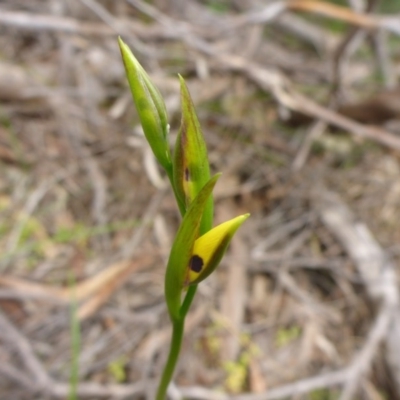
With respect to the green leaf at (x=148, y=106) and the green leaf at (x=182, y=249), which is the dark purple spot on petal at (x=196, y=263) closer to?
the green leaf at (x=182, y=249)

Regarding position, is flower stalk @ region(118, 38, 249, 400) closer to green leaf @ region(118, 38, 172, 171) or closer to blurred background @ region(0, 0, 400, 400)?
green leaf @ region(118, 38, 172, 171)

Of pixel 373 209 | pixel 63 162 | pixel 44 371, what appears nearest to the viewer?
pixel 44 371

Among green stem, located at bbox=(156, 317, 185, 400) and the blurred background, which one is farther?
the blurred background

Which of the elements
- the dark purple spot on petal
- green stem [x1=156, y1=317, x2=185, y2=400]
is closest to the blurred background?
green stem [x1=156, y1=317, x2=185, y2=400]

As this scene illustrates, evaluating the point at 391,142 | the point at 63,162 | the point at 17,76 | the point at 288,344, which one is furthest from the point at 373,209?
the point at 17,76

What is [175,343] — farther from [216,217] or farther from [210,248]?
[216,217]

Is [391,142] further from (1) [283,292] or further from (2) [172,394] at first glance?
(2) [172,394]
